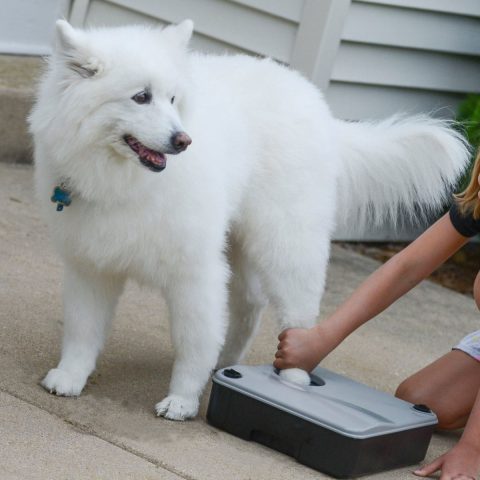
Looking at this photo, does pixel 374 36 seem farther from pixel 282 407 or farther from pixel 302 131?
pixel 282 407

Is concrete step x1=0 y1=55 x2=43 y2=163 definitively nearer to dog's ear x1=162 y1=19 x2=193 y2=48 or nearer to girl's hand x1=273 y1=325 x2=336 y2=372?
dog's ear x1=162 y1=19 x2=193 y2=48

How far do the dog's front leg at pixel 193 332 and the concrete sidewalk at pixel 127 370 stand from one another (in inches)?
3.2

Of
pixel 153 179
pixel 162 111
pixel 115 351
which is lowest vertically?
pixel 115 351

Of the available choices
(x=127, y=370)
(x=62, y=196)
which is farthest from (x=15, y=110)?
(x=62, y=196)

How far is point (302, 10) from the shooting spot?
621cm

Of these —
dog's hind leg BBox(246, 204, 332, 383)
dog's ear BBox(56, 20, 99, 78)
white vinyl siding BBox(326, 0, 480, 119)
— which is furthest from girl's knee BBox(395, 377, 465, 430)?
white vinyl siding BBox(326, 0, 480, 119)

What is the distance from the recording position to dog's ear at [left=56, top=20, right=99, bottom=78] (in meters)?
3.42

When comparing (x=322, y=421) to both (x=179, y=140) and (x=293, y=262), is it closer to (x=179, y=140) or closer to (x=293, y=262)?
(x=293, y=262)

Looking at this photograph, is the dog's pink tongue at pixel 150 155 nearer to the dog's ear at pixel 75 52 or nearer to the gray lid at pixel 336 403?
the dog's ear at pixel 75 52

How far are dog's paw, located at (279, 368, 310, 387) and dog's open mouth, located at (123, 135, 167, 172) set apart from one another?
95cm

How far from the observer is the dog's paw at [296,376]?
390 centimetres

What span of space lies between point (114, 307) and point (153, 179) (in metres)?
0.63

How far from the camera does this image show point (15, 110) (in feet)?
20.9

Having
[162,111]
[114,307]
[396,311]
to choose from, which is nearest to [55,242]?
[114,307]
